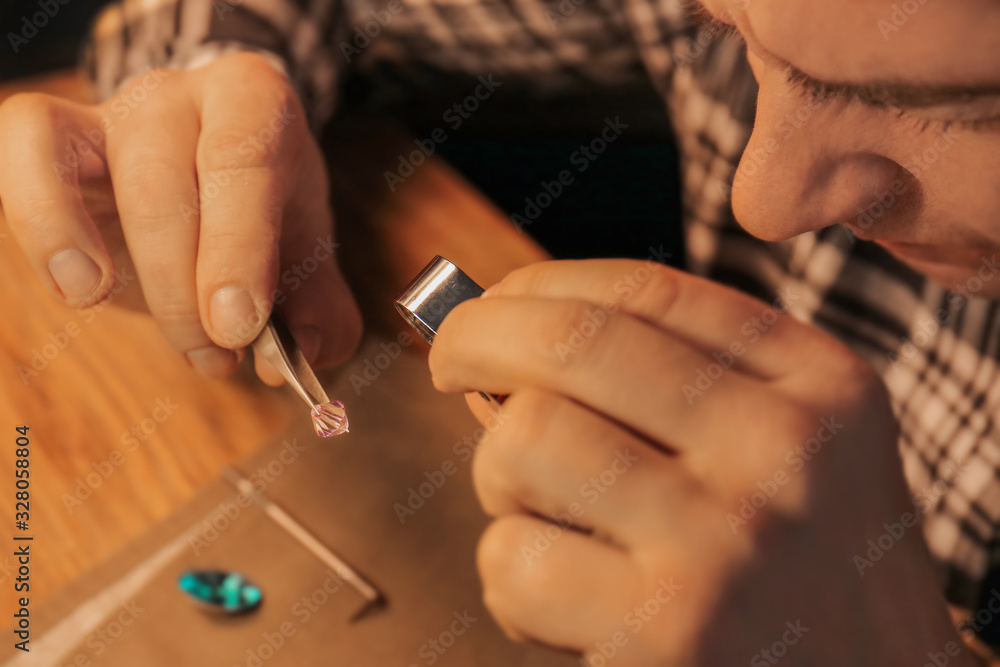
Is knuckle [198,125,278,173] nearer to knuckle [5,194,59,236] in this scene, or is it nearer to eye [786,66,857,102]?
knuckle [5,194,59,236]

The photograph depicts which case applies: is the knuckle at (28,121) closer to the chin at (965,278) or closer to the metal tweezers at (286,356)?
the metal tweezers at (286,356)

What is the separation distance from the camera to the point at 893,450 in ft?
0.84

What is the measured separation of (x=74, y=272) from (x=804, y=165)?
317 millimetres

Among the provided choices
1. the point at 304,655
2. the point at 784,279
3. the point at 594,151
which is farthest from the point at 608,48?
the point at 304,655

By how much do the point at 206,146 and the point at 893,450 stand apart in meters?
0.32

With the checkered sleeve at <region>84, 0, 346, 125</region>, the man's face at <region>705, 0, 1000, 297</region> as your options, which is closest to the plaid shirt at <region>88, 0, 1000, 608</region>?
the checkered sleeve at <region>84, 0, 346, 125</region>

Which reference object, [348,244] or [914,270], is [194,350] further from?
[914,270]

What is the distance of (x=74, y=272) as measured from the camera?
0.32 m

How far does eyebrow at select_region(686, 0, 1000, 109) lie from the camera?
0.62 feet

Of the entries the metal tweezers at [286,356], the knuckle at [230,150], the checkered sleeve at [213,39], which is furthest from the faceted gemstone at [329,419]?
the checkered sleeve at [213,39]

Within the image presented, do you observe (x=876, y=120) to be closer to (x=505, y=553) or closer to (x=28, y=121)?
(x=505, y=553)

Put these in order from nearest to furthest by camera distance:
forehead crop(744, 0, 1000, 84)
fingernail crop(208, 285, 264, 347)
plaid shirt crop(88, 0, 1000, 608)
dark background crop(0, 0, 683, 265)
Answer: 1. forehead crop(744, 0, 1000, 84)
2. fingernail crop(208, 285, 264, 347)
3. plaid shirt crop(88, 0, 1000, 608)
4. dark background crop(0, 0, 683, 265)

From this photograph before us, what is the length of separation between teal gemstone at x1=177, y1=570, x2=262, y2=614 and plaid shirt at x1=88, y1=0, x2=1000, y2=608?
0.96 ft

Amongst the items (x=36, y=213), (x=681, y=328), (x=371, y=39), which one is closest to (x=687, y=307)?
(x=681, y=328)
